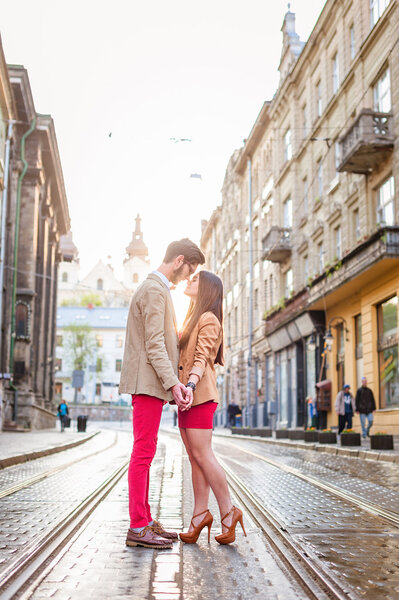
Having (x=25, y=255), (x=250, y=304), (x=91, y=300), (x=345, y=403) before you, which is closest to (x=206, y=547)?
(x=345, y=403)

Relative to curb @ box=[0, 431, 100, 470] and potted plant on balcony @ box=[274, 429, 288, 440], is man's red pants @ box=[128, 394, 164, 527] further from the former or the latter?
potted plant on balcony @ box=[274, 429, 288, 440]

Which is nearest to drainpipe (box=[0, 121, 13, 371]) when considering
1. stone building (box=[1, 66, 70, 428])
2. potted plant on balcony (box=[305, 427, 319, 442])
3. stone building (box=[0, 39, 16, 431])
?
stone building (box=[0, 39, 16, 431])

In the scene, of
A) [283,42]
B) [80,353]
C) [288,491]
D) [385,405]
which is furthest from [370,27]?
[80,353]

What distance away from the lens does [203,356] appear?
16.5 feet

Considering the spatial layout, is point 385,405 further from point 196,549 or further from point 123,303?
point 123,303

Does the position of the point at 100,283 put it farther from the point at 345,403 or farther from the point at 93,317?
the point at 345,403

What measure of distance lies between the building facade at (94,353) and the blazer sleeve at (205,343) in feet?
273

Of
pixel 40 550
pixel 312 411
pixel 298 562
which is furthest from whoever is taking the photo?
pixel 312 411

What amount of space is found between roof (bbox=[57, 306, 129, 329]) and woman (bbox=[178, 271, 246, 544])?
308 feet

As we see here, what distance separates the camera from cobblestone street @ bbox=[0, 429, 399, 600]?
3.83 meters

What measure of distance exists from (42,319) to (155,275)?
3647cm

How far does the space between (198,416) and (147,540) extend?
0.81 metres

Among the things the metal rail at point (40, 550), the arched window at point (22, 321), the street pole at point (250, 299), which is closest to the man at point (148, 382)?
the metal rail at point (40, 550)

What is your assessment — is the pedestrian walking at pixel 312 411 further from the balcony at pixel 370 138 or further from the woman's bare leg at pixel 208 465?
Result: the woman's bare leg at pixel 208 465
